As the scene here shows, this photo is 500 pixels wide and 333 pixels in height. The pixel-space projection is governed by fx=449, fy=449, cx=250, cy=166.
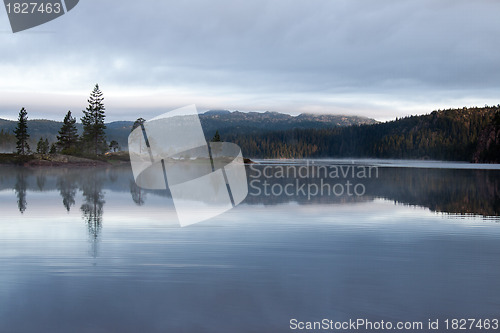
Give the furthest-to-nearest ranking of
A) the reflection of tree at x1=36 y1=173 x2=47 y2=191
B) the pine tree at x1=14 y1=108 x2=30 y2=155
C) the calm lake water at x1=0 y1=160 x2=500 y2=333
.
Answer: the pine tree at x1=14 y1=108 x2=30 y2=155
the reflection of tree at x1=36 y1=173 x2=47 y2=191
the calm lake water at x1=0 y1=160 x2=500 y2=333

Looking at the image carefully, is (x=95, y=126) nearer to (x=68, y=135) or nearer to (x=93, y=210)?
(x=68, y=135)

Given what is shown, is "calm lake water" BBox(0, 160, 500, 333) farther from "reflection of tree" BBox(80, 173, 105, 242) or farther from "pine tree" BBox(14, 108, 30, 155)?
"pine tree" BBox(14, 108, 30, 155)

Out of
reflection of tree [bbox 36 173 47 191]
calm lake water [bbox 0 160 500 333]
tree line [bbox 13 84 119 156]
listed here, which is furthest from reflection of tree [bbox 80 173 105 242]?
tree line [bbox 13 84 119 156]

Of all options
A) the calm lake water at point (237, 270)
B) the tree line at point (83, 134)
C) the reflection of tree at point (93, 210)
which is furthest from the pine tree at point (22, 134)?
the calm lake water at point (237, 270)

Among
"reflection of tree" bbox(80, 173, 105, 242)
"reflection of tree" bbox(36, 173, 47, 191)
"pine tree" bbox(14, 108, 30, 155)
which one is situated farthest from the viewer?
"pine tree" bbox(14, 108, 30, 155)

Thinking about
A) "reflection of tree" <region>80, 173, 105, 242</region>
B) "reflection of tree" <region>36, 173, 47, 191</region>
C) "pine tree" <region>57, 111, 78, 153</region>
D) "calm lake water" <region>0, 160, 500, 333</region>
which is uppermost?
"pine tree" <region>57, 111, 78, 153</region>

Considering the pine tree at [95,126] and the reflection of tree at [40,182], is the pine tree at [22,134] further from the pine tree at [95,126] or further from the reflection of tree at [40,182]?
the reflection of tree at [40,182]

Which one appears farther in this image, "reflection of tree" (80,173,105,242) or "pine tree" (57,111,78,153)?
"pine tree" (57,111,78,153)

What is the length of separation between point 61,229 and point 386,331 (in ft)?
42.9

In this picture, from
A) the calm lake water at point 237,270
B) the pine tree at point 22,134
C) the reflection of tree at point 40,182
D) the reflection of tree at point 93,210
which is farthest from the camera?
the pine tree at point 22,134

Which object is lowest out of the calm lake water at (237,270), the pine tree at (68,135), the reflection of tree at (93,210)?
the calm lake water at (237,270)

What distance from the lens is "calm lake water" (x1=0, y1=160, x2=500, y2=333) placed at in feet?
27.3

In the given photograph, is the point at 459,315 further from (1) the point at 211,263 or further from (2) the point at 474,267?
(1) the point at 211,263

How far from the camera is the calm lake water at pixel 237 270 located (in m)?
8.33
